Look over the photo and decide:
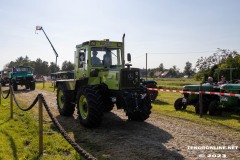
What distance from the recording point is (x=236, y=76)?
27562 mm

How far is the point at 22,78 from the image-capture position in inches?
942

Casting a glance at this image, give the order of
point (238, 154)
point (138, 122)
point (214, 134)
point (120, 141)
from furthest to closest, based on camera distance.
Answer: point (138, 122) → point (214, 134) → point (120, 141) → point (238, 154)

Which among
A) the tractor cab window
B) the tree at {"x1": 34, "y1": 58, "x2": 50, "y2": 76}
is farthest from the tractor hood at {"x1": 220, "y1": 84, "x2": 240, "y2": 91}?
the tree at {"x1": 34, "y1": 58, "x2": 50, "y2": 76}

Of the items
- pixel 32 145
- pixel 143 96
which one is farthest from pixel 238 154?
pixel 32 145

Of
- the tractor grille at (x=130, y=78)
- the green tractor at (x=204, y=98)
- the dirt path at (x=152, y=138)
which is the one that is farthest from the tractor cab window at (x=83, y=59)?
the green tractor at (x=204, y=98)

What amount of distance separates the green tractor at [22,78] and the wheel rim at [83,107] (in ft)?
56.9

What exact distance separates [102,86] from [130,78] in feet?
3.10

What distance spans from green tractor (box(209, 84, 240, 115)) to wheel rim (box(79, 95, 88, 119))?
5137 millimetres

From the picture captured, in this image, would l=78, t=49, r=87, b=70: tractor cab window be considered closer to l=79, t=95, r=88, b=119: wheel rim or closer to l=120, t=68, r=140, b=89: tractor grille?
l=79, t=95, r=88, b=119: wheel rim

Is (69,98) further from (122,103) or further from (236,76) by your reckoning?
(236,76)

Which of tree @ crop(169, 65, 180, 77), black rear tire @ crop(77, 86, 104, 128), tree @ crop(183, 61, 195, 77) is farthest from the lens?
tree @ crop(169, 65, 180, 77)

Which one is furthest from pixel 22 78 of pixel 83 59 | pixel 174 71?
pixel 174 71

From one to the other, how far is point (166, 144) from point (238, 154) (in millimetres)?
1537

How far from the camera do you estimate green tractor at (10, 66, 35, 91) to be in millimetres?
23703
